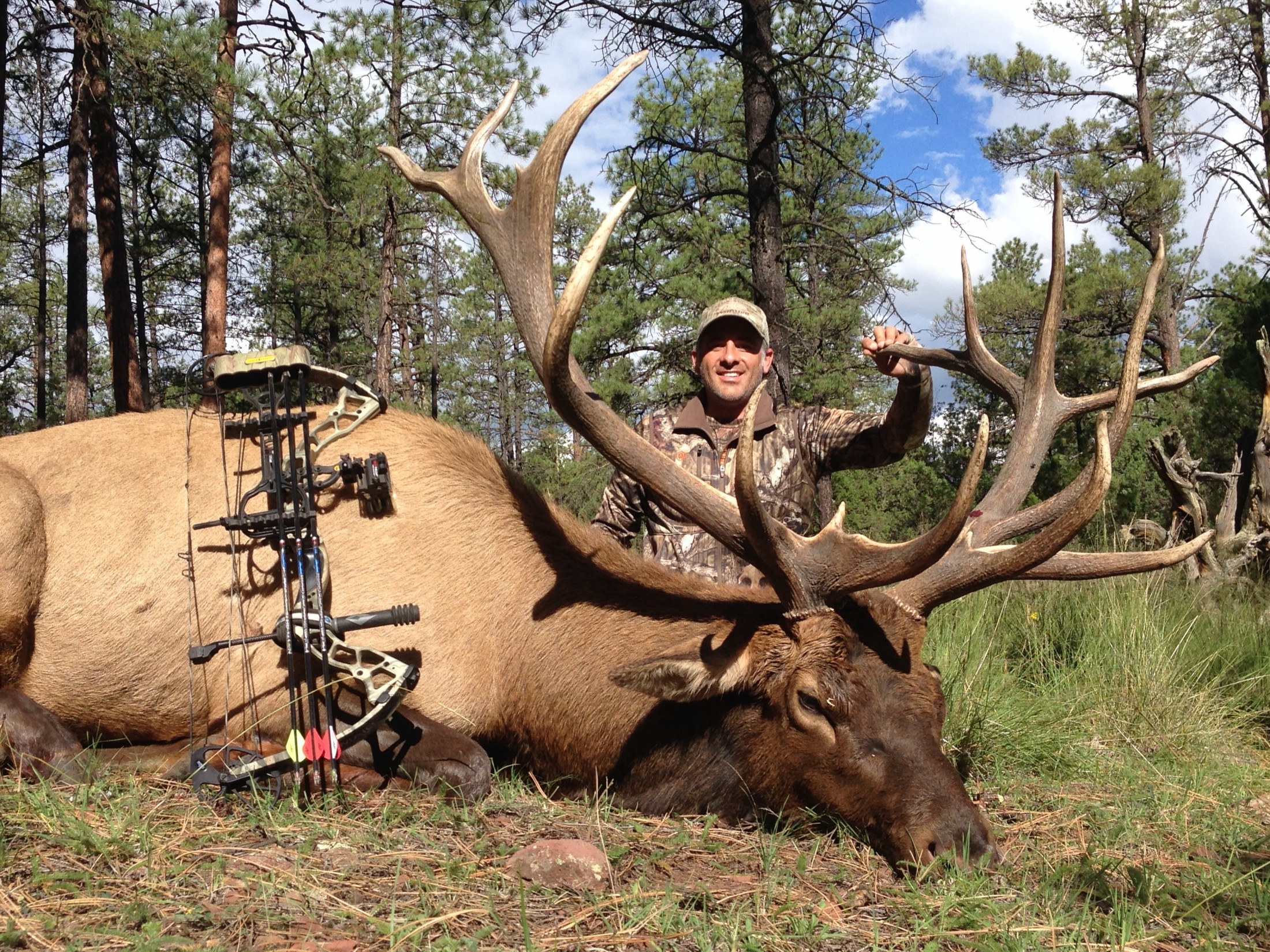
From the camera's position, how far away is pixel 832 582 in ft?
10.1

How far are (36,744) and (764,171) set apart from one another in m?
6.74

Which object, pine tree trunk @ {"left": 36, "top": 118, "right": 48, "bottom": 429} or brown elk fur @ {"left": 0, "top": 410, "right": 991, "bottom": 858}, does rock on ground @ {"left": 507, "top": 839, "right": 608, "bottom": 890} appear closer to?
brown elk fur @ {"left": 0, "top": 410, "right": 991, "bottom": 858}

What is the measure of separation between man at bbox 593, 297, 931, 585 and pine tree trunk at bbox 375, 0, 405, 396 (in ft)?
38.2

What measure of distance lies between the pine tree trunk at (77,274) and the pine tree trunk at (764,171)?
37.2 feet

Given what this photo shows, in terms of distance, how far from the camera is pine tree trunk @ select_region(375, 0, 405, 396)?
15844mm

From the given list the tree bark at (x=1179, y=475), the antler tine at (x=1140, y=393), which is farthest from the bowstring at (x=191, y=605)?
the tree bark at (x=1179, y=475)

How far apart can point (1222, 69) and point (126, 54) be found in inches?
724

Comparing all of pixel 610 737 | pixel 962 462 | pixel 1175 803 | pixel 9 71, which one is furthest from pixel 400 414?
pixel 962 462

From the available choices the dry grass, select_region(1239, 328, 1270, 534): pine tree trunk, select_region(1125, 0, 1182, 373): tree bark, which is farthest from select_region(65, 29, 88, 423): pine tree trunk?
select_region(1125, 0, 1182, 373): tree bark

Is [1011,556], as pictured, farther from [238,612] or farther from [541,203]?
[238,612]

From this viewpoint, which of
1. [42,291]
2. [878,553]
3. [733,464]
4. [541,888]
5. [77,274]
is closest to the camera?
[541,888]

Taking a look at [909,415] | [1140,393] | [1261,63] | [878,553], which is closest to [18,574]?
[878,553]

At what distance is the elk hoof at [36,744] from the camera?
3.20m

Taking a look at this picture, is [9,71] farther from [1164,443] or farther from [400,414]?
[1164,443]
